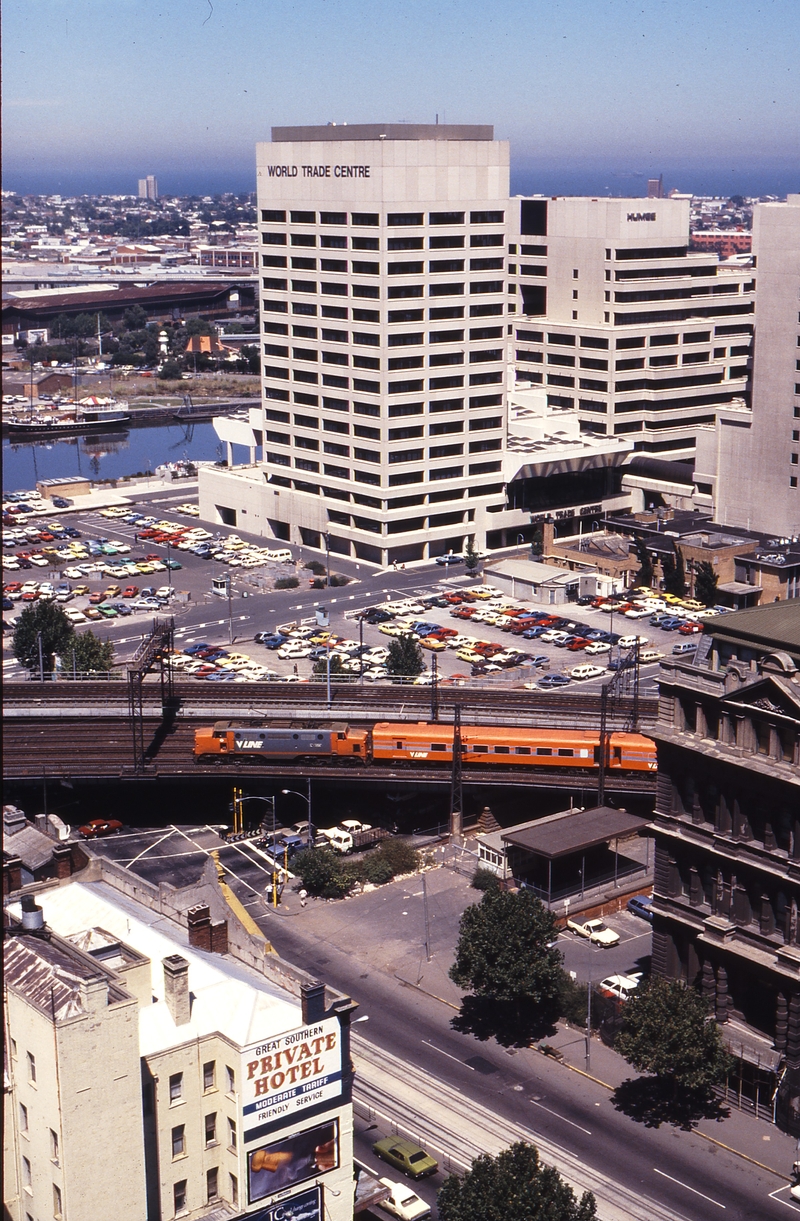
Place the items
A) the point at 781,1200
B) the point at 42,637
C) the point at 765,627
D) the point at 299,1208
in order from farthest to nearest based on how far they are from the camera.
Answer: the point at 42,637 < the point at 765,627 < the point at 781,1200 < the point at 299,1208

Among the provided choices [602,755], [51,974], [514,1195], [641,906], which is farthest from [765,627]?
[51,974]

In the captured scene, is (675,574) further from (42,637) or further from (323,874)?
(323,874)

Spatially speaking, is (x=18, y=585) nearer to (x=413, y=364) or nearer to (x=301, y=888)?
(x=413, y=364)

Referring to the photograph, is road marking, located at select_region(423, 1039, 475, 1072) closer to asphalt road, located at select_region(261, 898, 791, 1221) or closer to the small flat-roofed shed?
asphalt road, located at select_region(261, 898, 791, 1221)

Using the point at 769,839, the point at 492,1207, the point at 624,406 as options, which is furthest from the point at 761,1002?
the point at 624,406

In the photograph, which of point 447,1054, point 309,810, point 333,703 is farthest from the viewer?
point 333,703

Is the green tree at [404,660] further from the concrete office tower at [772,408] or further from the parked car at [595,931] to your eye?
the concrete office tower at [772,408]

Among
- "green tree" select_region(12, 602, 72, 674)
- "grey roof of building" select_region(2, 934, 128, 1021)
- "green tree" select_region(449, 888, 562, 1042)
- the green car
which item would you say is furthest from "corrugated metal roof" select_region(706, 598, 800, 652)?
"green tree" select_region(12, 602, 72, 674)
